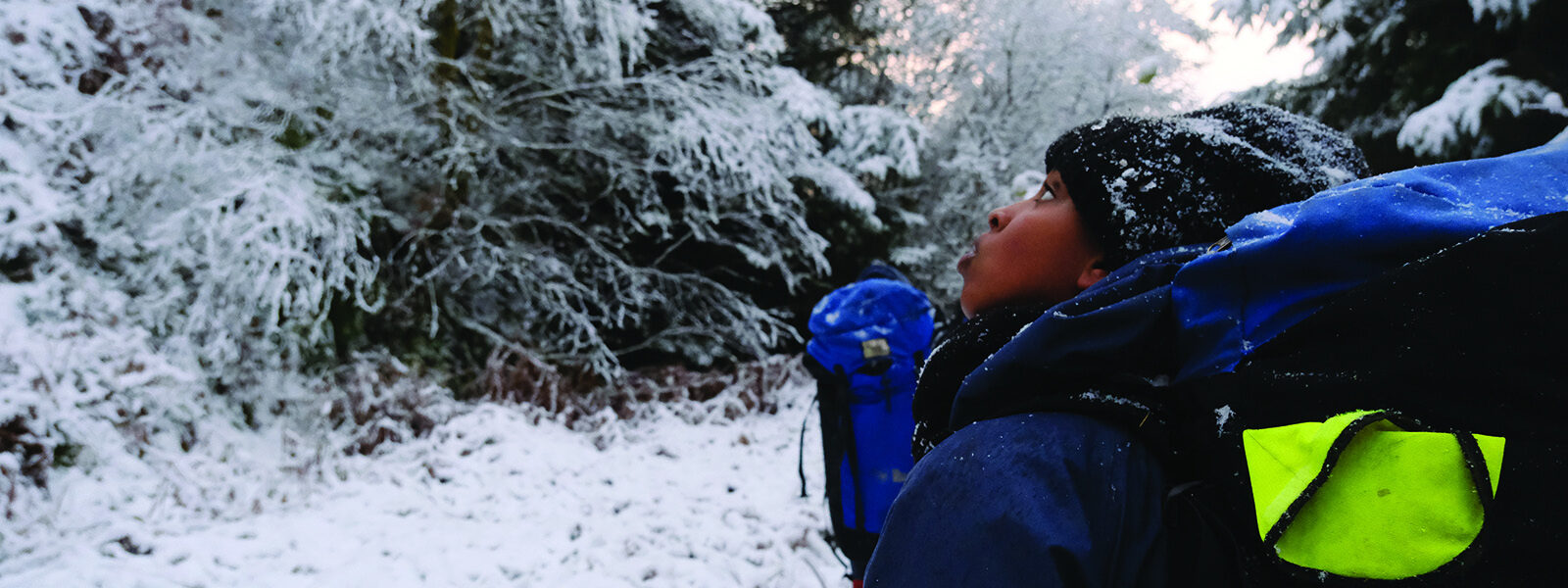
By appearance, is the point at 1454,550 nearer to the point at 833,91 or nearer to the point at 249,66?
the point at 249,66

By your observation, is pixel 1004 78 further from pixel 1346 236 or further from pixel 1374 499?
pixel 1374 499

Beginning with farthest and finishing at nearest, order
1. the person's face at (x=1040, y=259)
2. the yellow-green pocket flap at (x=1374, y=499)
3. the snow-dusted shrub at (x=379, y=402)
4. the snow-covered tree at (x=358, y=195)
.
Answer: the snow-dusted shrub at (x=379, y=402)
the snow-covered tree at (x=358, y=195)
the person's face at (x=1040, y=259)
the yellow-green pocket flap at (x=1374, y=499)

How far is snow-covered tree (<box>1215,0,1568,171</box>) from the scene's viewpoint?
380 cm

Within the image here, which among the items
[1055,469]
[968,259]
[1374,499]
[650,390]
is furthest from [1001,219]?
[650,390]

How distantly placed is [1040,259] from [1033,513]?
0.52m

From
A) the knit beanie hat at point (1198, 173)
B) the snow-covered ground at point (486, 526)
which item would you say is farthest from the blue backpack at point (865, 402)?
the knit beanie hat at point (1198, 173)

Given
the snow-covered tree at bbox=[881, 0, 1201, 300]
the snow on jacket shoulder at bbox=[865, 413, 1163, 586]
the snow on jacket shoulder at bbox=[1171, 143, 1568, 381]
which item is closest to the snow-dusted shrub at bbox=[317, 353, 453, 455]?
the snow on jacket shoulder at bbox=[865, 413, 1163, 586]

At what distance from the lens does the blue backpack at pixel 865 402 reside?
255 cm

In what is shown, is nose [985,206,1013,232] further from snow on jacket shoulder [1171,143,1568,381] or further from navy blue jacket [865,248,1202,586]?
snow on jacket shoulder [1171,143,1568,381]

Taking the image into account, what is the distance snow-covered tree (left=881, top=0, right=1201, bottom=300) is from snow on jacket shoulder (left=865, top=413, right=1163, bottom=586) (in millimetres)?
7963

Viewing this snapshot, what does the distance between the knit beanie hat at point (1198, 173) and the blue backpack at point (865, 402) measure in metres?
1.62

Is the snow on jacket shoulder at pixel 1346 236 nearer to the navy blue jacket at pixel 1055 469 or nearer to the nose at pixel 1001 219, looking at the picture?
the navy blue jacket at pixel 1055 469

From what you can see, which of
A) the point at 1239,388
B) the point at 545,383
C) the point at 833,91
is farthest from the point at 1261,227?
the point at 833,91

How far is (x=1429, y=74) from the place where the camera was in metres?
4.60
